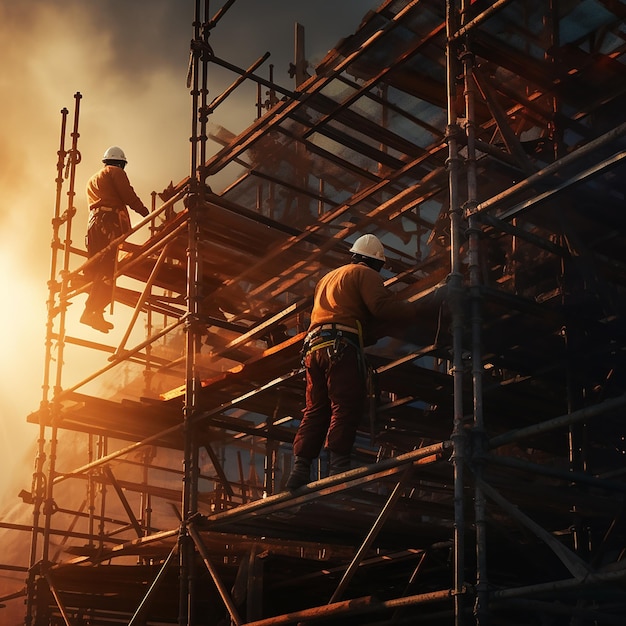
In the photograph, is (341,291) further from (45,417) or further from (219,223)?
(45,417)

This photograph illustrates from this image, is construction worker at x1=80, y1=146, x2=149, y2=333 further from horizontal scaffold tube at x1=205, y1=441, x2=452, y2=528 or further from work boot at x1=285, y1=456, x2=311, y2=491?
work boot at x1=285, y1=456, x2=311, y2=491

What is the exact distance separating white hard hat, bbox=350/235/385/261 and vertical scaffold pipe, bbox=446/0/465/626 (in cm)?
102

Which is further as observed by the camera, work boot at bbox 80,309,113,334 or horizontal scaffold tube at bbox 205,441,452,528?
work boot at bbox 80,309,113,334

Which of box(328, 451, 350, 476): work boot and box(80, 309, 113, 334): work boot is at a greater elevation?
box(80, 309, 113, 334): work boot

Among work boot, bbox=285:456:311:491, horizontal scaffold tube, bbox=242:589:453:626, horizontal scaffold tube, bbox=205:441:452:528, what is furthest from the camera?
work boot, bbox=285:456:311:491

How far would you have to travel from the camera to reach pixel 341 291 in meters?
9.88

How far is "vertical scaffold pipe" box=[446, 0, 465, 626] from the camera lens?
27.7ft

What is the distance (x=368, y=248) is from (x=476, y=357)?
182cm

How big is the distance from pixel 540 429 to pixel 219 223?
5595 millimetres

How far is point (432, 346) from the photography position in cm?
995

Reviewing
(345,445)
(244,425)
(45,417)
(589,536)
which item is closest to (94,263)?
(45,417)

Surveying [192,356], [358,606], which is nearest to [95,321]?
[192,356]

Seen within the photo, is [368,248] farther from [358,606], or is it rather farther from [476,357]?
[358,606]

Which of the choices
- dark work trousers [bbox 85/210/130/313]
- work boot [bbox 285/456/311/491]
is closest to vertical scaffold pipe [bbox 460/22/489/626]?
work boot [bbox 285/456/311/491]
